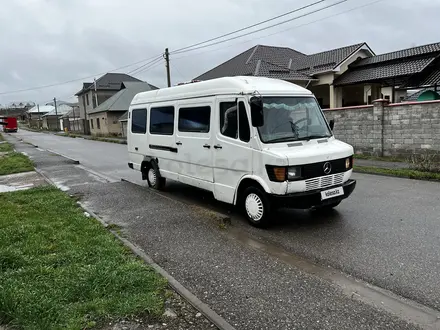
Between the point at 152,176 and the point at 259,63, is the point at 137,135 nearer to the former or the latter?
the point at 152,176

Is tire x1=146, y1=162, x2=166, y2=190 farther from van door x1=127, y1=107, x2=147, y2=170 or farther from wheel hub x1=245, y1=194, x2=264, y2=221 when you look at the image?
wheel hub x1=245, y1=194, x2=264, y2=221

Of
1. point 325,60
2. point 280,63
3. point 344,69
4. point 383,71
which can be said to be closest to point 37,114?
point 280,63

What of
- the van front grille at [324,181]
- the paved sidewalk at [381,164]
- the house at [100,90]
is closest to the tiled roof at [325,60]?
the paved sidewalk at [381,164]

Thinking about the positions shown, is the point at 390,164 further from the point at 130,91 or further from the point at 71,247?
the point at 130,91

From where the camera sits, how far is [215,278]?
13.7 feet

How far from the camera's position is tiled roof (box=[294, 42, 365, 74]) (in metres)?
25.2

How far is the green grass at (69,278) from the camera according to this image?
3.26 metres

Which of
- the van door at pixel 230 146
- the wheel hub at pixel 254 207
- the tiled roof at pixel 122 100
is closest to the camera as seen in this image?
the wheel hub at pixel 254 207

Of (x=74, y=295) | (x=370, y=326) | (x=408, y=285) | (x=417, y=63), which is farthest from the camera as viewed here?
(x=417, y=63)

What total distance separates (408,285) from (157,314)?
2.64m

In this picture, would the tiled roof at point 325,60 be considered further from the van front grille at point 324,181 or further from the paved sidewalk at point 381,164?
the van front grille at point 324,181

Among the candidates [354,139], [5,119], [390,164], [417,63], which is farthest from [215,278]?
[417,63]

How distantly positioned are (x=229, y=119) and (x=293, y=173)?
1582 mm

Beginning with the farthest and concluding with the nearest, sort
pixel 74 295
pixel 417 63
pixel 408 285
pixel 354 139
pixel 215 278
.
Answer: pixel 417 63
pixel 354 139
pixel 215 278
pixel 408 285
pixel 74 295
